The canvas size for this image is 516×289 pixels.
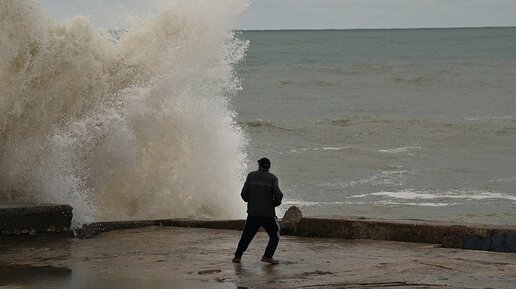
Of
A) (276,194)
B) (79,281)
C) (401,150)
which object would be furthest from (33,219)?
(401,150)

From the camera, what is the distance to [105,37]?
15.8 m

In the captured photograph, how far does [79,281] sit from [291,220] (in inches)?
148

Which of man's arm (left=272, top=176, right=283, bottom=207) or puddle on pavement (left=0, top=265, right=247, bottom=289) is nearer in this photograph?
puddle on pavement (left=0, top=265, right=247, bottom=289)

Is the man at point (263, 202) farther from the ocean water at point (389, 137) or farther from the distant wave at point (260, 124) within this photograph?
the distant wave at point (260, 124)

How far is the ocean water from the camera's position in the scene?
20.6 meters

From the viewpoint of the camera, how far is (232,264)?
10.4 m

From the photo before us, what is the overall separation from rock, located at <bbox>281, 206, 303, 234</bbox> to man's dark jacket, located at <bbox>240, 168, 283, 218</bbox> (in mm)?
2338

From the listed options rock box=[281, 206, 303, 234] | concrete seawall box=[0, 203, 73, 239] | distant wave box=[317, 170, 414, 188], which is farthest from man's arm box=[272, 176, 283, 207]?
distant wave box=[317, 170, 414, 188]

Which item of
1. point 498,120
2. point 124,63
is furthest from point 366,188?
point 498,120

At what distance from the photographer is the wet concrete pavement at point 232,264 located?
9383 mm

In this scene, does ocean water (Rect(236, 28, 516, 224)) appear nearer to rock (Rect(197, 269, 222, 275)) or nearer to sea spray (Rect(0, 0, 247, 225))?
sea spray (Rect(0, 0, 247, 225))

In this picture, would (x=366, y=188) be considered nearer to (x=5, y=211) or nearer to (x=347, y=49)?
(x=5, y=211)

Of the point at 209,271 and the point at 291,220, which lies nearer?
the point at 209,271

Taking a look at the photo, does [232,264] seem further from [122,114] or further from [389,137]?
[389,137]
